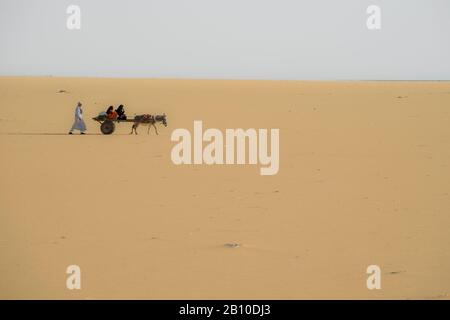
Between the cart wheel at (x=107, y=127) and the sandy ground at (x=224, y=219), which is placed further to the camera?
the cart wheel at (x=107, y=127)

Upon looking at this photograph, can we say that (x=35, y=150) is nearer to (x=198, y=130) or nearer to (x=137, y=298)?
(x=198, y=130)

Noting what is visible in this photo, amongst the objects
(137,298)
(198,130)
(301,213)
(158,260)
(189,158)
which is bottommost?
(137,298)

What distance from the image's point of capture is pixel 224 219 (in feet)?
21.6

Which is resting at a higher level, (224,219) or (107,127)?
(107,127)

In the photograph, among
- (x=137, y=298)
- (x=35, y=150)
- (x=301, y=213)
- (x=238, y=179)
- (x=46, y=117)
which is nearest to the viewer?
(x=137, y=298)

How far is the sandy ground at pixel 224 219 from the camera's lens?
511cm

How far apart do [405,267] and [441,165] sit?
443cm

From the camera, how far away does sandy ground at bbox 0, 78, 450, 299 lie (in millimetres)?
5105

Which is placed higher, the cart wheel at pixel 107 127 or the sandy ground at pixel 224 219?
the cart wheel at pixel 107 127

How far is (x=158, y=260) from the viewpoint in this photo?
5465 millimetres

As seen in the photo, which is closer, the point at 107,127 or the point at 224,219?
the point at 224,219

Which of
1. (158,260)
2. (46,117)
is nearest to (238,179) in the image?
(158,260)

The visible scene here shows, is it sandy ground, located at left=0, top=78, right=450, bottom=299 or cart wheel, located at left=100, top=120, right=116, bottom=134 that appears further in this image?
cart wheel, located at left=100, top=120, right=116, bottom=134

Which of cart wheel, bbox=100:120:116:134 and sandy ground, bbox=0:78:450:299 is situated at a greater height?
cart wheel, bbox=100:120:116:134
